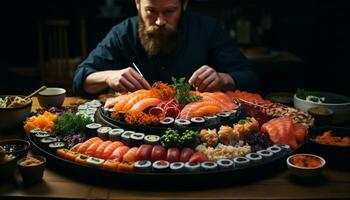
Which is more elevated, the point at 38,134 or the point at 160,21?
the point at 160,21

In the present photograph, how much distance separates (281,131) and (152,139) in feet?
2.52

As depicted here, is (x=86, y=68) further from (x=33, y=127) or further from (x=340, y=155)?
(x=340, y=155)

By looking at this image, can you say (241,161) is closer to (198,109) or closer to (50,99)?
(198,109)

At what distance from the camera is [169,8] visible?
12.3ft

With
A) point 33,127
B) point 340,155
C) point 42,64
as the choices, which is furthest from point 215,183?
point 42,64

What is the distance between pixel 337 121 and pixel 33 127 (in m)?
2.09

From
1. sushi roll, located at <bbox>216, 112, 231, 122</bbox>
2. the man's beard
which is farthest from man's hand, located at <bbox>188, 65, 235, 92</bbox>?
the man's beard

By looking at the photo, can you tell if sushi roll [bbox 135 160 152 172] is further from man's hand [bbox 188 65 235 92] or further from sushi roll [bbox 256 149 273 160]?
man's hand [bbox 188 65 235 92]

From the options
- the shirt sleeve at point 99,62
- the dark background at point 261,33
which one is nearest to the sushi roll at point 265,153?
the shirt sleeve at point 99,62

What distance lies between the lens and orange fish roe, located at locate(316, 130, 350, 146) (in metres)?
2.48

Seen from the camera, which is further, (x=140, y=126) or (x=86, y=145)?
(x=140, y=126)

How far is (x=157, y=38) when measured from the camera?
3.95 m

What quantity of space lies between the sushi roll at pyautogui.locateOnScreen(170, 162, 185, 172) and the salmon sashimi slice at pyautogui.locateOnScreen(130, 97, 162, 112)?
0.66 m

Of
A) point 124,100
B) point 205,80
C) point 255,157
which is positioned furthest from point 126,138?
point 205,80
